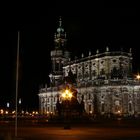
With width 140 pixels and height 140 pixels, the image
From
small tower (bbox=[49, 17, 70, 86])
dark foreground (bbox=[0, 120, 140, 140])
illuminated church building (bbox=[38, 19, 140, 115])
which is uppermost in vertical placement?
small tower (bbox=[49, 17, 70, 86])

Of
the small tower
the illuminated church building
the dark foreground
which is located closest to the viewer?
the dark foreground

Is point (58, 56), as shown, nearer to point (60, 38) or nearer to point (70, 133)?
point (60, 38)

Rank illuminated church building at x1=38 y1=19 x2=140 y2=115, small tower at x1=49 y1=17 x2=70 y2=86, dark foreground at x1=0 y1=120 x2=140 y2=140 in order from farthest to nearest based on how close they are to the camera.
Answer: small tower at x1=49 y1=17 x2=70 y2=86 < illuminated church building at x1=38 y1=19 x2=140 y2=115 < dark foreground at x1=0 y1=120 x2=140 y2=140

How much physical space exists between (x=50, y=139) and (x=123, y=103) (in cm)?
9064

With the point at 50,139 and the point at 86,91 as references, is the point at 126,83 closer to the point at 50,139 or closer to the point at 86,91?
the point at 86,91

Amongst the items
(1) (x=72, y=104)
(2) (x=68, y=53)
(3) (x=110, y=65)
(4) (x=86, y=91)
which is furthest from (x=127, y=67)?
(1) (x=72, y=104)

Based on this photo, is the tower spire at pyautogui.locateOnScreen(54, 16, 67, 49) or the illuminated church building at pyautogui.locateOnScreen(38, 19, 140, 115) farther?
the tower spire at pyautogui.locateOnScreen(54, 16, 67, 49)

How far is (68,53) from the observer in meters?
150

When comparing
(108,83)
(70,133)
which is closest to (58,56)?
(108,83)

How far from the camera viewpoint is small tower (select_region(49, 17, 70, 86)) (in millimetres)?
148375

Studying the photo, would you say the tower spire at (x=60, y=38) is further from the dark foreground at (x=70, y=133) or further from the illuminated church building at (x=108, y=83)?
the dark foreground at (x=70, y=133)

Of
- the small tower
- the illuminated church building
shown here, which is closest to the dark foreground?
the illuminated church building

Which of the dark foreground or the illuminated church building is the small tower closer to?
the illuminated church building

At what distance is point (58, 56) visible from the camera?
5837 inches
